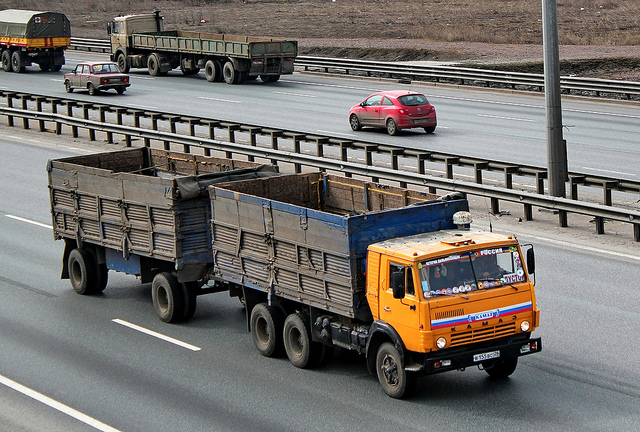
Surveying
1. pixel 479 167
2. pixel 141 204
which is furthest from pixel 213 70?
pixel 141 204

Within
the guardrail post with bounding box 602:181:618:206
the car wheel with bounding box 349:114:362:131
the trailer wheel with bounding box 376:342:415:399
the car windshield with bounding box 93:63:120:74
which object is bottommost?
the trailer wheel with bounding box 376:342:415:399

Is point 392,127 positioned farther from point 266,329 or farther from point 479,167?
point 266,329

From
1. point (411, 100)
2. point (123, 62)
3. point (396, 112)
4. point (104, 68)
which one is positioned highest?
point (123, 62)

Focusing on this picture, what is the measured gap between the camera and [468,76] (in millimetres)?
41500

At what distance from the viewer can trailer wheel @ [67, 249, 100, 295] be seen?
15547 mm

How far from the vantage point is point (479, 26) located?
62.3m

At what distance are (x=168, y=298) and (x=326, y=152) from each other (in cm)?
1516

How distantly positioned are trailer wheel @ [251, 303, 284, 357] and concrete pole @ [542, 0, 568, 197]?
9338 mm

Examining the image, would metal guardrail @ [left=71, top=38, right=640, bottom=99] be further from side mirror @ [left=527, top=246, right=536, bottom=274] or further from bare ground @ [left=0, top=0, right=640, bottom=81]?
side mirror @ [left=527, top=246, right=536, bottom=274]

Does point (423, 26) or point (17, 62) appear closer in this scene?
point (17, 62)

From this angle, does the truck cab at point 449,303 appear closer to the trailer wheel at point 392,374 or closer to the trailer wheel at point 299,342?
the trailer wheel at point 392,374

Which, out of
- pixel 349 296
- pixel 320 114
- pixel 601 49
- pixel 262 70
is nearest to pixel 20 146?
pixel 320 114

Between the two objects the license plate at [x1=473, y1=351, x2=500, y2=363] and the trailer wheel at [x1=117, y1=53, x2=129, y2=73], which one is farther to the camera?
the trailer wheel at [x1=117, y1=53, x2=129, y2=73]

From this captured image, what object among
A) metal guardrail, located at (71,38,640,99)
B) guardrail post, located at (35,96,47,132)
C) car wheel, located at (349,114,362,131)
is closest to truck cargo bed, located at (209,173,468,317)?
car wheel, located at (349,114,362,131)
